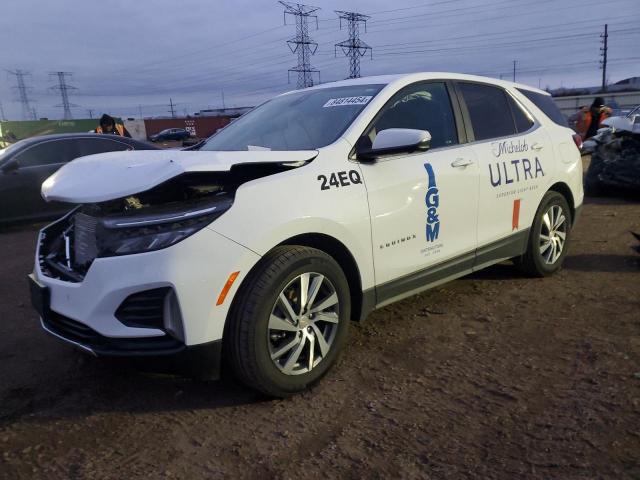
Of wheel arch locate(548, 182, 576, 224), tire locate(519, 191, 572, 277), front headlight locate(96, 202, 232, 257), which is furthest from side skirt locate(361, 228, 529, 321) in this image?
front headlight locate(96, 202, 232, 257)

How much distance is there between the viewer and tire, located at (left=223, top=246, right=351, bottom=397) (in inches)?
104

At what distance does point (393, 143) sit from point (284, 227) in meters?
0.86

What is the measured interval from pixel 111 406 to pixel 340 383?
126 centimetres

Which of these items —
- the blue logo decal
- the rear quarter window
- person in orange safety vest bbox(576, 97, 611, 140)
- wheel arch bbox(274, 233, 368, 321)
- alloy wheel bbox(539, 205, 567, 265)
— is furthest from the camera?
person in orange safety vest bbox(576, 97, 611, 140)

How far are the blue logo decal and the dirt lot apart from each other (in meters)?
0.70

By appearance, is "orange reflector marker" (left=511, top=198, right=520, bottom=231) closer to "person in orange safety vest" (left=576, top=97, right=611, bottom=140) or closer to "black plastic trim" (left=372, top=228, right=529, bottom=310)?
"black plastic trim" (left=372, top=228, right=529, bottom=310)

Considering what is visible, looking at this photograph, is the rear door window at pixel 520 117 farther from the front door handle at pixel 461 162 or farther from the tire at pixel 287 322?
the tire at pixel 287 322

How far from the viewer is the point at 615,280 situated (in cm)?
466

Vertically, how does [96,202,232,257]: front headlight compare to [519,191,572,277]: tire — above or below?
above

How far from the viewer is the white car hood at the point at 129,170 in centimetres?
256

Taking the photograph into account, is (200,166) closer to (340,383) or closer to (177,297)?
(177,297)

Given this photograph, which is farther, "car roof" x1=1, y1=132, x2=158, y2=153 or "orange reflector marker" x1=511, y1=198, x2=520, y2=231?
"car roof" x1=1, y1=132, x2=158, y2=153

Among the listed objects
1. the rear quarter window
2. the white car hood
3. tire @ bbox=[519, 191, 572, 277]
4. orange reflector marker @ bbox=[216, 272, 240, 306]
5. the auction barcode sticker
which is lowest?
tire @ bbox=[519, 191, 572, 277]

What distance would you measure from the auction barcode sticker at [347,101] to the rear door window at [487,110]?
38.2 inches
